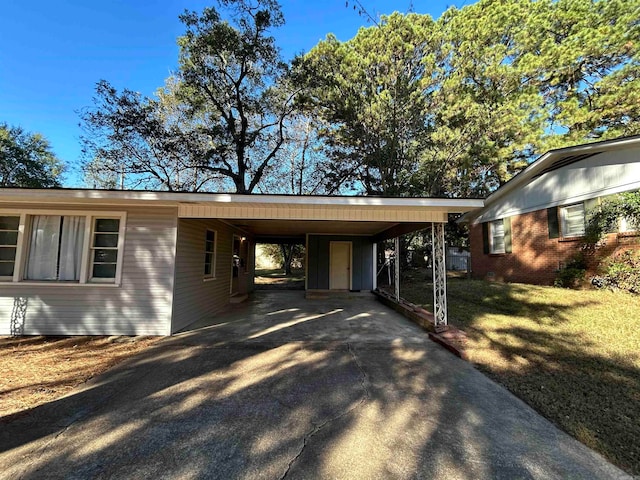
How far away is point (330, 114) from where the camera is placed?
15.5 meters

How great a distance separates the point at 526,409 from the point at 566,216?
847cm

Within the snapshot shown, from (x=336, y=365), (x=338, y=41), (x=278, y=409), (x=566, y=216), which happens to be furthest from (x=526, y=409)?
(x=338, y=41)

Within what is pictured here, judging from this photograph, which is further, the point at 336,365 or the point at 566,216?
the point at 566,216

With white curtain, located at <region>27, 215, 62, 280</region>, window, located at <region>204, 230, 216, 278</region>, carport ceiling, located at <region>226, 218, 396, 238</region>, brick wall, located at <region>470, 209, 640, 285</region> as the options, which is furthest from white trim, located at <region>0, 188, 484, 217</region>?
brick wall, located at <region>470, 209, 640, 285</region>

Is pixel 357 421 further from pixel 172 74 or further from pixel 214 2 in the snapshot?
pixel 172 74

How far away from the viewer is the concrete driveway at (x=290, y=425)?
2117 mm

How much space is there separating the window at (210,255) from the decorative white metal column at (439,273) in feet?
17.3

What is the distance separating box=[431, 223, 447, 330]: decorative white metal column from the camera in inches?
221

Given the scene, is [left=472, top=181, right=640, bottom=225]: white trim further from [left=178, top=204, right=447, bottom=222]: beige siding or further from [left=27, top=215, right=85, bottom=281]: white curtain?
[left=27, top=215, right=85, bottom=281]: white curtain

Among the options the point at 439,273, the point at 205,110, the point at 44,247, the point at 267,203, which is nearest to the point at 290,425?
the point at 267,203

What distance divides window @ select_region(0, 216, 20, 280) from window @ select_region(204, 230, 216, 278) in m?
3.40

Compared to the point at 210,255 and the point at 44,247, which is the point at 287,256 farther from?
the point at 44,247

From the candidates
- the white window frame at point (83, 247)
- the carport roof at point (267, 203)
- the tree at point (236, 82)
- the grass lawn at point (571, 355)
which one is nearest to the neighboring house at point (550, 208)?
the grass lawn at point (571, 355)

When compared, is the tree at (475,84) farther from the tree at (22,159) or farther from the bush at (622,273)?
the tree at (22,159)
